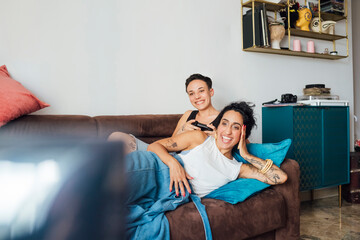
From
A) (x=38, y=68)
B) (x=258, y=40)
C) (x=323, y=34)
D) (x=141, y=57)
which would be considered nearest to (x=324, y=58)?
(x=323, y=34)

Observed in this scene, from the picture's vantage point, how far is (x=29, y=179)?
0.86 ft

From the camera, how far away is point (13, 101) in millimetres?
1654

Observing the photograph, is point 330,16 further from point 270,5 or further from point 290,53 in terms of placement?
point 270,5

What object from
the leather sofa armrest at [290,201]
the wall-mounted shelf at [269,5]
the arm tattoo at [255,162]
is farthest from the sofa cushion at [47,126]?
the wall-mounted shelf at [269,5]

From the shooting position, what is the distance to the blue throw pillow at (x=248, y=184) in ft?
4.96

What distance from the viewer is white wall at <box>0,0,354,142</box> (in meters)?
2.03

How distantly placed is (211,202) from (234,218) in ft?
0.44

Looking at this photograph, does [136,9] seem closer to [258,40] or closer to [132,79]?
[132,79]

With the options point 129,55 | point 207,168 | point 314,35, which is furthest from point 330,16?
point 207,168

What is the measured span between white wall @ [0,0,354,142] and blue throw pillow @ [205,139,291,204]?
915 mm

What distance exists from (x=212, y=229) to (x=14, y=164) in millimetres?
1226

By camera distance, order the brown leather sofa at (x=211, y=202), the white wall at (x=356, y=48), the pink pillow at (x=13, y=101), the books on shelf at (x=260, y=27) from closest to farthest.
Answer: the brown leather sofa at (x=211, y=202) < the pink pillow at (x=13, y=101) < the books on shelf at (x=260, y=27) < the white wall at (x=356, y=48)

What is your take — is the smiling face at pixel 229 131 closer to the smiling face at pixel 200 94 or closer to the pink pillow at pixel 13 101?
the smiling face at pixel 200 94

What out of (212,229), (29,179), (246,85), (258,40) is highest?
(258,40)
